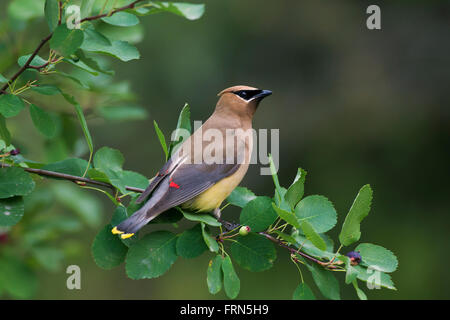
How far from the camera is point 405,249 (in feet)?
24.5

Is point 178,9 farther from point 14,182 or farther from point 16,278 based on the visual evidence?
point 16,278

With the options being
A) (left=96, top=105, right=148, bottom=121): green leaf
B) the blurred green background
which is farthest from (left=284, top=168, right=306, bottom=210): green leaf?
the blurred green background

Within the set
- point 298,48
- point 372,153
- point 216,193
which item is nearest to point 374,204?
point 372,153

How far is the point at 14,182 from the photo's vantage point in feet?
8.31

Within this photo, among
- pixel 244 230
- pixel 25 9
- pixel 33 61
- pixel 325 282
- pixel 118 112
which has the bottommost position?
pixel 325 282

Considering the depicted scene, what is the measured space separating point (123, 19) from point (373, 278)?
1541mm

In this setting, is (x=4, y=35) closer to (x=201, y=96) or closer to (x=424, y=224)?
(x=201, y=96)

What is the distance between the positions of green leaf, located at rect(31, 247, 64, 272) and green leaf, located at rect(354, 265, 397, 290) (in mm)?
1891

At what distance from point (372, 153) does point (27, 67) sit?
594cm

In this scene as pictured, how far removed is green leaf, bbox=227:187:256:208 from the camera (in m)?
3.10

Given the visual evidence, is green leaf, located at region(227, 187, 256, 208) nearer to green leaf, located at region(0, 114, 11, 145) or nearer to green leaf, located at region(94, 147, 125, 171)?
green leaf, located at region(94, 147, 125, 171)

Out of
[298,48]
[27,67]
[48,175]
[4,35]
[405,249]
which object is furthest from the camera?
[298,48]

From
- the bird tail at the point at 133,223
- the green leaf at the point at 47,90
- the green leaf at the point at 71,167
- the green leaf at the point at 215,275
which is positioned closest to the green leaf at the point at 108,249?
the bird tail at the point at 133,223

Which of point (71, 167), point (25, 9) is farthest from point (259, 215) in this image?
point (25, 9)
